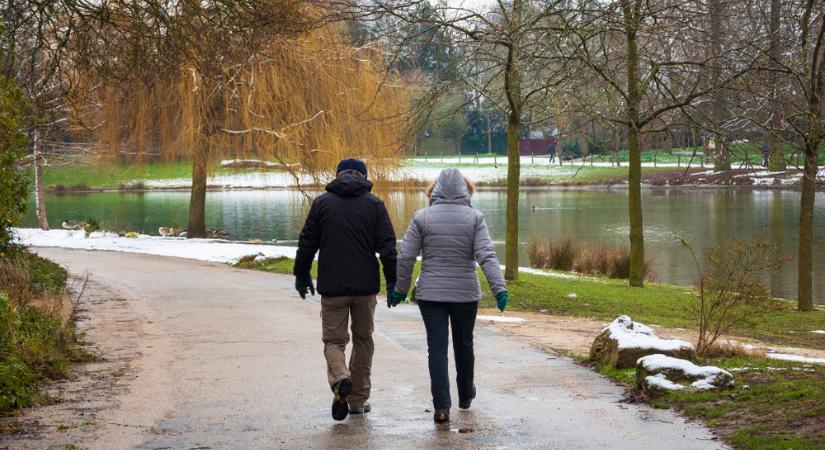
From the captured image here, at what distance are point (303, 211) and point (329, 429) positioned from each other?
22.9 metres

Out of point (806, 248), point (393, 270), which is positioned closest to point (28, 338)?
point (393, 270)

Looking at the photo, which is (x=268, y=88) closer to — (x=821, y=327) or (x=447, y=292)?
(x=821, y=327)

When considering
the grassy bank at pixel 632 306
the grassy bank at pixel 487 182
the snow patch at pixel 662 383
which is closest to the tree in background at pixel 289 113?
the grassy bank at pixel 632 306

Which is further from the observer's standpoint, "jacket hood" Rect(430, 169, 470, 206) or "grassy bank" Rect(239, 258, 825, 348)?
"grassy bank" Rect(239, 258, 825, 348)

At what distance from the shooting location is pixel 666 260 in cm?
3012

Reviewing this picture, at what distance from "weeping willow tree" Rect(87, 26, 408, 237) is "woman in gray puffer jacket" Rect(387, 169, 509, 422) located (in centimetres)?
2080

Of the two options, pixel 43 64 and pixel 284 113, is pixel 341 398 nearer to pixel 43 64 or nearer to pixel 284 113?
pixel 43 64

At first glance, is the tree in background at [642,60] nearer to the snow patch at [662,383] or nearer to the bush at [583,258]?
the bush at [583,258]

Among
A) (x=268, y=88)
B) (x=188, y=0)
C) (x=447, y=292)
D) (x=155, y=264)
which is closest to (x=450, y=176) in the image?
(x=447, y=292)

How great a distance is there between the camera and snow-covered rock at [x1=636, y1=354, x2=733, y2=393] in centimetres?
816

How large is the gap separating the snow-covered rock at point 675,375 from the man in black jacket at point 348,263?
91.6 inches

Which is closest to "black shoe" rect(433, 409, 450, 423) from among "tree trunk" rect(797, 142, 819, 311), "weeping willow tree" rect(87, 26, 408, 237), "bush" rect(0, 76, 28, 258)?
"bush" rect(0, 76, 28, 258)

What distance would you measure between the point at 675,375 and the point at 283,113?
22.0m

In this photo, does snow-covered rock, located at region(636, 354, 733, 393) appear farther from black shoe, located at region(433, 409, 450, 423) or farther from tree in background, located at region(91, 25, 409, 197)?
tree in background, located at region(91, 25, 409, 197)
